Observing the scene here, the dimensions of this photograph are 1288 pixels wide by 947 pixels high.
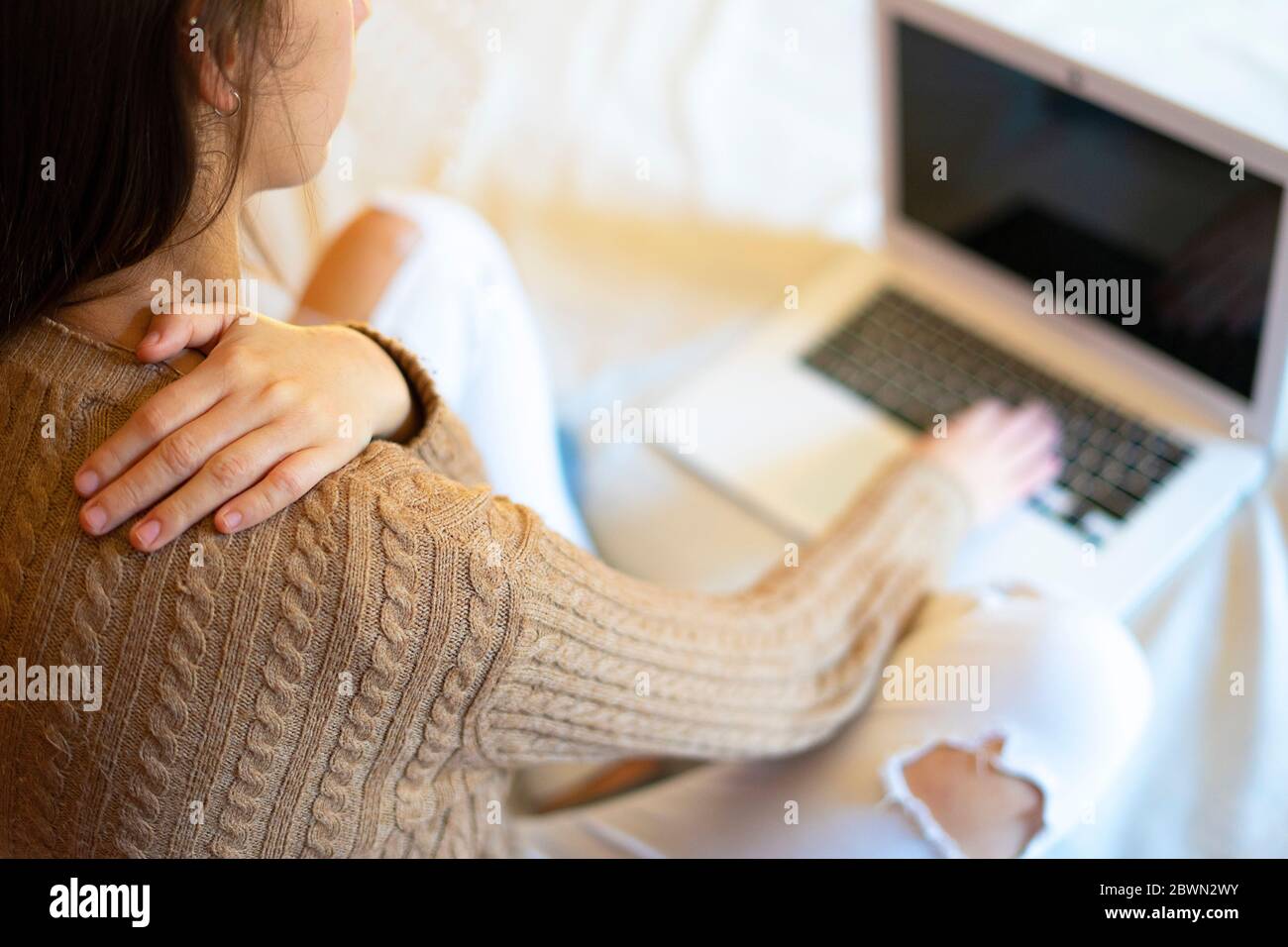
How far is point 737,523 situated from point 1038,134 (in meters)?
0.41

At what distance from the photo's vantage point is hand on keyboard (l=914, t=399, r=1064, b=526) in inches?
41.9

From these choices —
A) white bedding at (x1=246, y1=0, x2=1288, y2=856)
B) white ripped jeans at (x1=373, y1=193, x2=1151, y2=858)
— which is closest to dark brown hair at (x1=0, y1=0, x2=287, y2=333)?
white ripped jeans at (x1=373, y1=193, x2=1151, y2=858)

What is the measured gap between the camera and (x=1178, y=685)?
1019 millimetres

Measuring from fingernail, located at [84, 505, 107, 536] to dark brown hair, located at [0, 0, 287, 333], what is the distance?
10 cm

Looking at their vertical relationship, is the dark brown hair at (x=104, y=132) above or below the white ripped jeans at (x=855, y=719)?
above

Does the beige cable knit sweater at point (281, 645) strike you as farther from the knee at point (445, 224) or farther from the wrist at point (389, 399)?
the knee at point (445, 224)

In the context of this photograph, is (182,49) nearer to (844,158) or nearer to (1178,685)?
(1178,685)

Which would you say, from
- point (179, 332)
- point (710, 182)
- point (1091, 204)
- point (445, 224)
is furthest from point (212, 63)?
point (710, 182)

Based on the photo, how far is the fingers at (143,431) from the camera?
62cm

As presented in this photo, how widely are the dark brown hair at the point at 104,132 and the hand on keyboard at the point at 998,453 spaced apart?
0.65m

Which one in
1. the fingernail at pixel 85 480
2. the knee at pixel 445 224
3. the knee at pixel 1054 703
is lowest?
the knee at pixel 1054 703

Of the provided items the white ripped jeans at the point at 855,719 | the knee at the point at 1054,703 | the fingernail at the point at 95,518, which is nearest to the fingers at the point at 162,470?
the fingernail at the point at 95,518

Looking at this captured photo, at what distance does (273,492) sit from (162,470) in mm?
53
